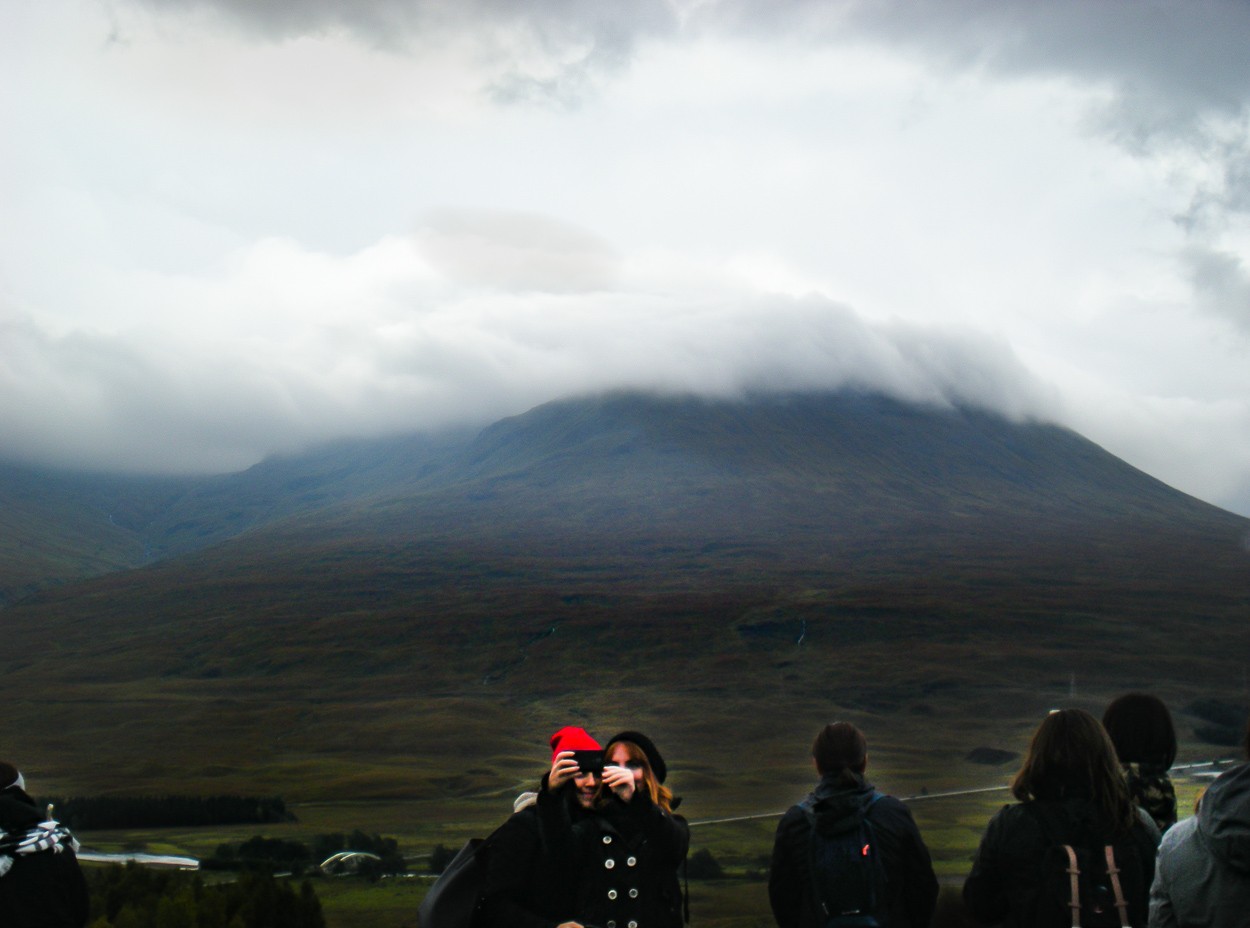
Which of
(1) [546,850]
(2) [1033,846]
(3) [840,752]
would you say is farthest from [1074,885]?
(1) [546,850]

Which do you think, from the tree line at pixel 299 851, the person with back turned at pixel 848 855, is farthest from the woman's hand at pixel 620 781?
the tree line at pixel 299 851

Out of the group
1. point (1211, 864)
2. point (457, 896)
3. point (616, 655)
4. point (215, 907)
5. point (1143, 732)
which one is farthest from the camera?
point (616, 655)

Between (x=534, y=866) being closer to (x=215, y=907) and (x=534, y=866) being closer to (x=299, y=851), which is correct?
(x=215, y=907)

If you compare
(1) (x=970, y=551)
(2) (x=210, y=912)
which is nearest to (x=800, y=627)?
(1) (x=970, y=551)

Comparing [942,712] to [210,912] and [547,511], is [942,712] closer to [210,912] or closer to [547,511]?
[210,912]

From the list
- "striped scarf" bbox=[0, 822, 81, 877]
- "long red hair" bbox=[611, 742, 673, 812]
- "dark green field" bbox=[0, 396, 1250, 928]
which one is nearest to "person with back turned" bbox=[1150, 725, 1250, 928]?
"long red hair" bbox=[611, 742, 673, 812]

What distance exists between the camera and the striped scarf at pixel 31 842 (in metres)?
5.55

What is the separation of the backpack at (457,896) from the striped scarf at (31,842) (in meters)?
A: 2.12

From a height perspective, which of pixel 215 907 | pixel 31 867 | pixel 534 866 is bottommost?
pixel 215 907

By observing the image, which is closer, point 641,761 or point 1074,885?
point 1074,885

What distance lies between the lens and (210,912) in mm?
10336

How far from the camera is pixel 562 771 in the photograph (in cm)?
461

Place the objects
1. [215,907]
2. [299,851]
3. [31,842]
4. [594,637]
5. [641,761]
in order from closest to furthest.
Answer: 1. [641,761]
2. [31,842]
3. [215,907]
4. [299,851]
5. [594,637]

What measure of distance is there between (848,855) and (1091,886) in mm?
1052
